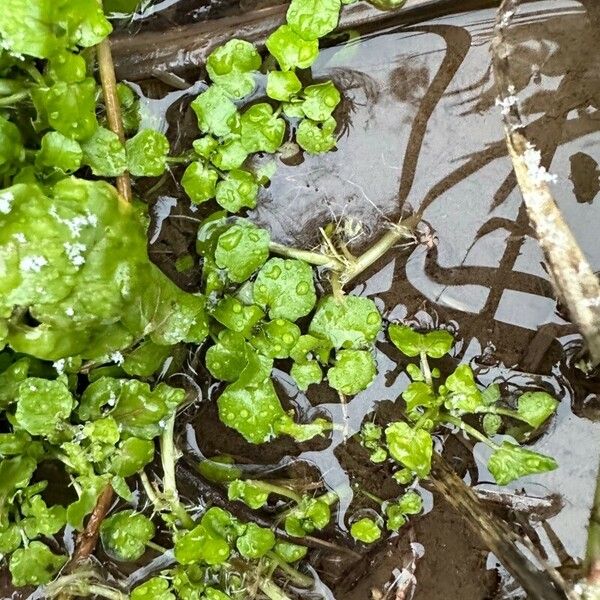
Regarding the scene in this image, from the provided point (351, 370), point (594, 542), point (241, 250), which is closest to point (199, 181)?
point (241, 250)

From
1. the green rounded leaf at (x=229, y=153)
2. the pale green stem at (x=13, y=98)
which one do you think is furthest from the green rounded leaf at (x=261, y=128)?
the pale green stem at (x=13, y=98)

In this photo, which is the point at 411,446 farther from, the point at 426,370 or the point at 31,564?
the point at 31,564

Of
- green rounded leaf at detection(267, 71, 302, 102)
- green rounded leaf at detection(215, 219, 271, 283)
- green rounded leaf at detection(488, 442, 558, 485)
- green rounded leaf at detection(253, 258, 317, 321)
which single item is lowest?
green rounded leaf at detection(488, 442, 558, 485)

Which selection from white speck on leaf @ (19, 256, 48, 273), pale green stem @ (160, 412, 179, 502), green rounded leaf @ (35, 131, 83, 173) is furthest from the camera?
pale green stem @ (160, 412, 179, 502)

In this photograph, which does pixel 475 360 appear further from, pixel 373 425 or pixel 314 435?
pixel 314 435

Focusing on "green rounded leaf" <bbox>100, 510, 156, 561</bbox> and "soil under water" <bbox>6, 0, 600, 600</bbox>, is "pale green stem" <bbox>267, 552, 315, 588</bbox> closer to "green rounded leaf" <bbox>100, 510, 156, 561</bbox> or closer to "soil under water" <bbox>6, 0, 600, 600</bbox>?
"soil under water" <bbox>6, 0, 600, 600</bbox>

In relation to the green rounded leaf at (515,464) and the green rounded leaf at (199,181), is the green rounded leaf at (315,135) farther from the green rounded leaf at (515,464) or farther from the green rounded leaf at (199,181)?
the green rounded leaf at (515,464)

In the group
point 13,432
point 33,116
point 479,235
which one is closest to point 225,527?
point 13,432

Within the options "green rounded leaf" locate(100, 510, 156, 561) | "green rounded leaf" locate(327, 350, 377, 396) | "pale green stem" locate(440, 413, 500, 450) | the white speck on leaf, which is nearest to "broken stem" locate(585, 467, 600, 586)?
"pale green stem" locate(440, 413, 500, 450)
